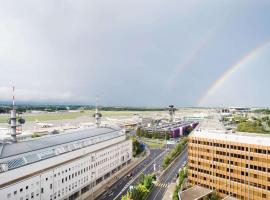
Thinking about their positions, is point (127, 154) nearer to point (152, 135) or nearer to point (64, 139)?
point (64, 139)

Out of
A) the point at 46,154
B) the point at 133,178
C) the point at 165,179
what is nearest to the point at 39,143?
the point at 46,154

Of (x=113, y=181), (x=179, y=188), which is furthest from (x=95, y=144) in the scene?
(x=179, y=188)

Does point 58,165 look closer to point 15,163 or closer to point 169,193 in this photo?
point 15,163

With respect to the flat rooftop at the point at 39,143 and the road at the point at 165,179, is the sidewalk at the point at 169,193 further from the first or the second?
the flat rooftop at the point at 39,143

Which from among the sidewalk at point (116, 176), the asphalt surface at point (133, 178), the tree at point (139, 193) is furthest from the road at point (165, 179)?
the sidewalk at point (116, 176)

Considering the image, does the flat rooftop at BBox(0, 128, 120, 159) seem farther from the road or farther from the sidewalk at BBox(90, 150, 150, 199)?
the road
